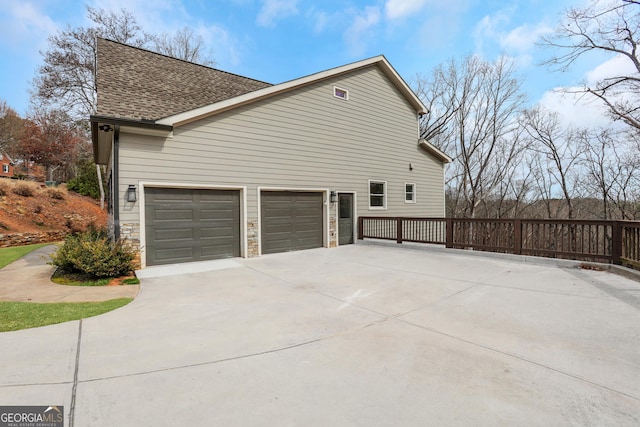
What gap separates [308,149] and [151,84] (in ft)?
15.8

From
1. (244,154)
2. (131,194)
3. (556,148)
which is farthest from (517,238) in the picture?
(556,148)

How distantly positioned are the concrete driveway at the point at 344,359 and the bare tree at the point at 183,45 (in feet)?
68.5

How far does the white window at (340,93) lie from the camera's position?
34.9 ft

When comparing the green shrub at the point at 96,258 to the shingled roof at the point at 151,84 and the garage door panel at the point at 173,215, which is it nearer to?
the garage door panel at the point at 173,215

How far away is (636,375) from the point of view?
2.45 metres

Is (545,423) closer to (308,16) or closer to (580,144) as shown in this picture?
(308,16)

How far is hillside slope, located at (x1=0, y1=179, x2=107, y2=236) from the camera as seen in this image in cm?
1264

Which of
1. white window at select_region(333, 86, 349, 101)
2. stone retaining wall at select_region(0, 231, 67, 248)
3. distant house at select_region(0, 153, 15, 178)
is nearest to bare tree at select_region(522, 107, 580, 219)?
white window at select_region(333, 86, 349, 101)

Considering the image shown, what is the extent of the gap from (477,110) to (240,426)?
22.0 meters

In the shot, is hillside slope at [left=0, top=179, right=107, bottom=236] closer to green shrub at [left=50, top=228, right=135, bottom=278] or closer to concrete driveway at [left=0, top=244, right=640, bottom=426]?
green shrub at [left=50, top=228, right=135, bottom=278]

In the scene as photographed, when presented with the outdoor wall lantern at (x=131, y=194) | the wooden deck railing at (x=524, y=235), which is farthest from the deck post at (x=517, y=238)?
the outdoor wall lantern at (x=131, y=194)

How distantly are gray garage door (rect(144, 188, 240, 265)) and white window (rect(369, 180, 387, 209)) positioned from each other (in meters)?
5.45

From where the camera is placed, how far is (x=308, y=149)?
32.5 feet

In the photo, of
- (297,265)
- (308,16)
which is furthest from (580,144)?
(297,265)
